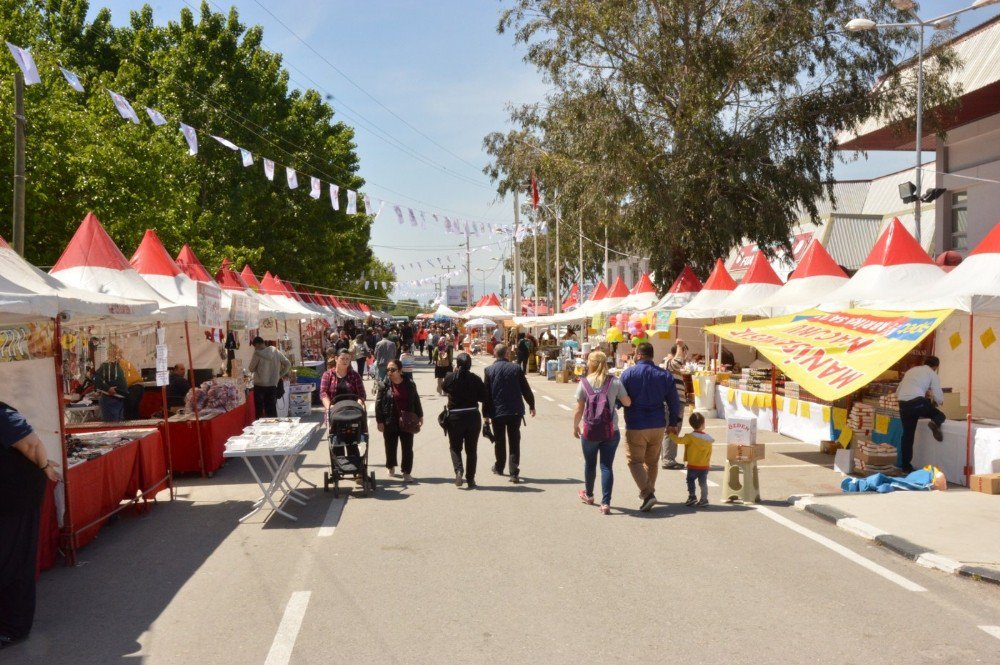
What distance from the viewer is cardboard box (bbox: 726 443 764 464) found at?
995cm

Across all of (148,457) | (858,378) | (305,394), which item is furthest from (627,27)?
(148,457)

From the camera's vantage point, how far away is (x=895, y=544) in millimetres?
7883

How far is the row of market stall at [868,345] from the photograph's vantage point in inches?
440

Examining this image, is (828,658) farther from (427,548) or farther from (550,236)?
(550,236)

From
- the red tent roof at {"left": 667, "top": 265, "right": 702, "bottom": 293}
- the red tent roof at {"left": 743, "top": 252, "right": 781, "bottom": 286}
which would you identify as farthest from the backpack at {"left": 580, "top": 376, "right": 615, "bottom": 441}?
the red tent roof at {"left": 667, "top": 265, "right": 702, "bottom": 293}

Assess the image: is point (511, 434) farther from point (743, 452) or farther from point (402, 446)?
point (743, 452)

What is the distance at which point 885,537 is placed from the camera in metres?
8.09

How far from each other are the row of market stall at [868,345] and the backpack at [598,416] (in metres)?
3.41

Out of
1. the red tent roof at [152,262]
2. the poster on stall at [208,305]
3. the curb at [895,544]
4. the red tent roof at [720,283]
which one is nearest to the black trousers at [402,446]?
the poster on stall at [208,305]

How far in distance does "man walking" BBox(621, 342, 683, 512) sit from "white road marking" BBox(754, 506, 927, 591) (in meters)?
1.31

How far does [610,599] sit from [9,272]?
5.79 meters

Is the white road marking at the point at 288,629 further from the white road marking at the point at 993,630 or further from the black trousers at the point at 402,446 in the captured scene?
the black trousers at the point at 402,446

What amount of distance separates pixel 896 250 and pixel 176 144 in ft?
80.7

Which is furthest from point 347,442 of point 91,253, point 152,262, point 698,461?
point 152,262
